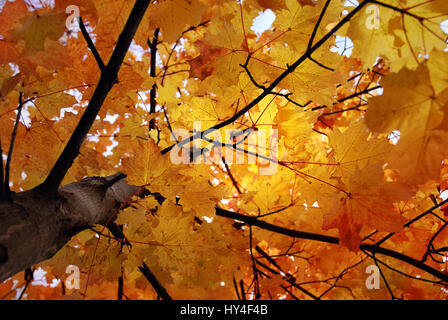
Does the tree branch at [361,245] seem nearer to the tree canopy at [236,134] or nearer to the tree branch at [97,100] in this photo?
the tree canopy at [236,134]

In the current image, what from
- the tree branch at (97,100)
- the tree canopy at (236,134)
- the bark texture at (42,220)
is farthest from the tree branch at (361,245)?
the tree branch at (97,100)

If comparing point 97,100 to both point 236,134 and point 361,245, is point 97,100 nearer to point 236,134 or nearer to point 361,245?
point 236,134

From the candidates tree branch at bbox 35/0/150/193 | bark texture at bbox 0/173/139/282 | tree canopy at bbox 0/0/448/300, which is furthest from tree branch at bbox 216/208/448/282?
tree branch at bbox 35/0/150/193

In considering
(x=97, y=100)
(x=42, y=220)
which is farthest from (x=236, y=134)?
(x=42, y=220)

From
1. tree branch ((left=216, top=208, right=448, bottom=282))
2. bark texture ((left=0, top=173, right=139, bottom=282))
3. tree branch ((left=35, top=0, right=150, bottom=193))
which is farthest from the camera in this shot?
tree branch ((left=216, top=208, right=448, bottom=282))

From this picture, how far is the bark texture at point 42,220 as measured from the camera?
0.70m

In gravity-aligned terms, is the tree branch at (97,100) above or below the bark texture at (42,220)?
above

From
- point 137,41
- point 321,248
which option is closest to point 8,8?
point 137,41

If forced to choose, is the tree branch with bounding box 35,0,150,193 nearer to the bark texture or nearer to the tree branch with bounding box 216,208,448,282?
the bark texture

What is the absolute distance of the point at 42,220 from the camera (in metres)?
0.82

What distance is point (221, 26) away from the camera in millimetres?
1224

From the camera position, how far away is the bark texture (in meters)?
0.70

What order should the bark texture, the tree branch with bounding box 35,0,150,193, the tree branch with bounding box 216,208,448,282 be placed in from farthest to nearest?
1. the tree branch with bounding box 216,208,448,282
2. the tree branch with bounding box 35,0,150,193
3. the bark texture
